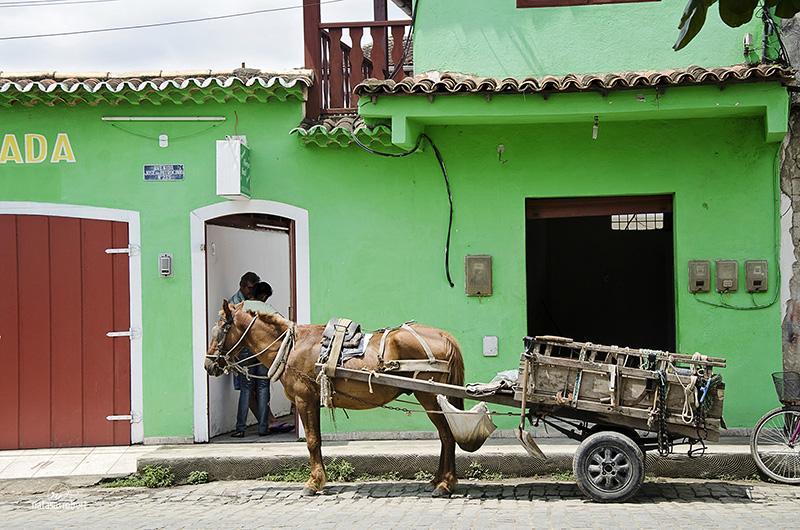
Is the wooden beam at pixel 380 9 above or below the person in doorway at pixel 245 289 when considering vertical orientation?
above

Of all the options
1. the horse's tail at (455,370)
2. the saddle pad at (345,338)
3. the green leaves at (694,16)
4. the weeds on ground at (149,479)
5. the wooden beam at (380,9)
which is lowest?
the weeds on ground at (149,479)

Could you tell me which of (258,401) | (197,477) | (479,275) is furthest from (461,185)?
(197,477)

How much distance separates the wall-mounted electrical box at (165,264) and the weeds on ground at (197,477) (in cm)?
238

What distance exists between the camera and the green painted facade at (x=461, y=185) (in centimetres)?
1045

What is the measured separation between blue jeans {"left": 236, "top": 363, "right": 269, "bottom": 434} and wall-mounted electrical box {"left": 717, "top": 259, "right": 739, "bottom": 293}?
5163 millimetres

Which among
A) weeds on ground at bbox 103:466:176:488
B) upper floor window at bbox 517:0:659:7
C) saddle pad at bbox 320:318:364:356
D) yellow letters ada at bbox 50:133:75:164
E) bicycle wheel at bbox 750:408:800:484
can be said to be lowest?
weeds on ground at bbox 103:466:176:488

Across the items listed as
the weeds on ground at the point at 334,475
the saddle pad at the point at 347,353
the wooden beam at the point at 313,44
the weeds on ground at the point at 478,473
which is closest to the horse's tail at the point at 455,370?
the saddle pad at the point at 347,353

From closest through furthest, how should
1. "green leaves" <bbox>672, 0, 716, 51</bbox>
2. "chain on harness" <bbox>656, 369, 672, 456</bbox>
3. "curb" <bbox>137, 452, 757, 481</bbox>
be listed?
"green leaves" <bbox>672, 0, 716, 51</bbox>, "chain on harness" <bbox>656, 369, 672, 456</bbox>, "curb" <bbox>137, 452, 757, 481</bbox>

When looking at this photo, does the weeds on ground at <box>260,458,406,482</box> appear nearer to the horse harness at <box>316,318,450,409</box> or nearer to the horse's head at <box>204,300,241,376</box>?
the horse harness at <box>316,318,450,409</box>

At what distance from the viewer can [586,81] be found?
9695mm

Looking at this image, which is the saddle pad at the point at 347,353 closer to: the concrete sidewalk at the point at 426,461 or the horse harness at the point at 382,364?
the horse harness at the point at 382,364

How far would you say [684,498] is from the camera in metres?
8.36

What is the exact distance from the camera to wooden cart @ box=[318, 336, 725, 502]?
786 cm

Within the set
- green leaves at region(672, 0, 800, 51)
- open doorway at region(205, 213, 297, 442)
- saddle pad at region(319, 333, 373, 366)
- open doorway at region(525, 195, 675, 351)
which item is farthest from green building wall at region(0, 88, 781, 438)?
green leaves at region(672, 0, 800, 51)
